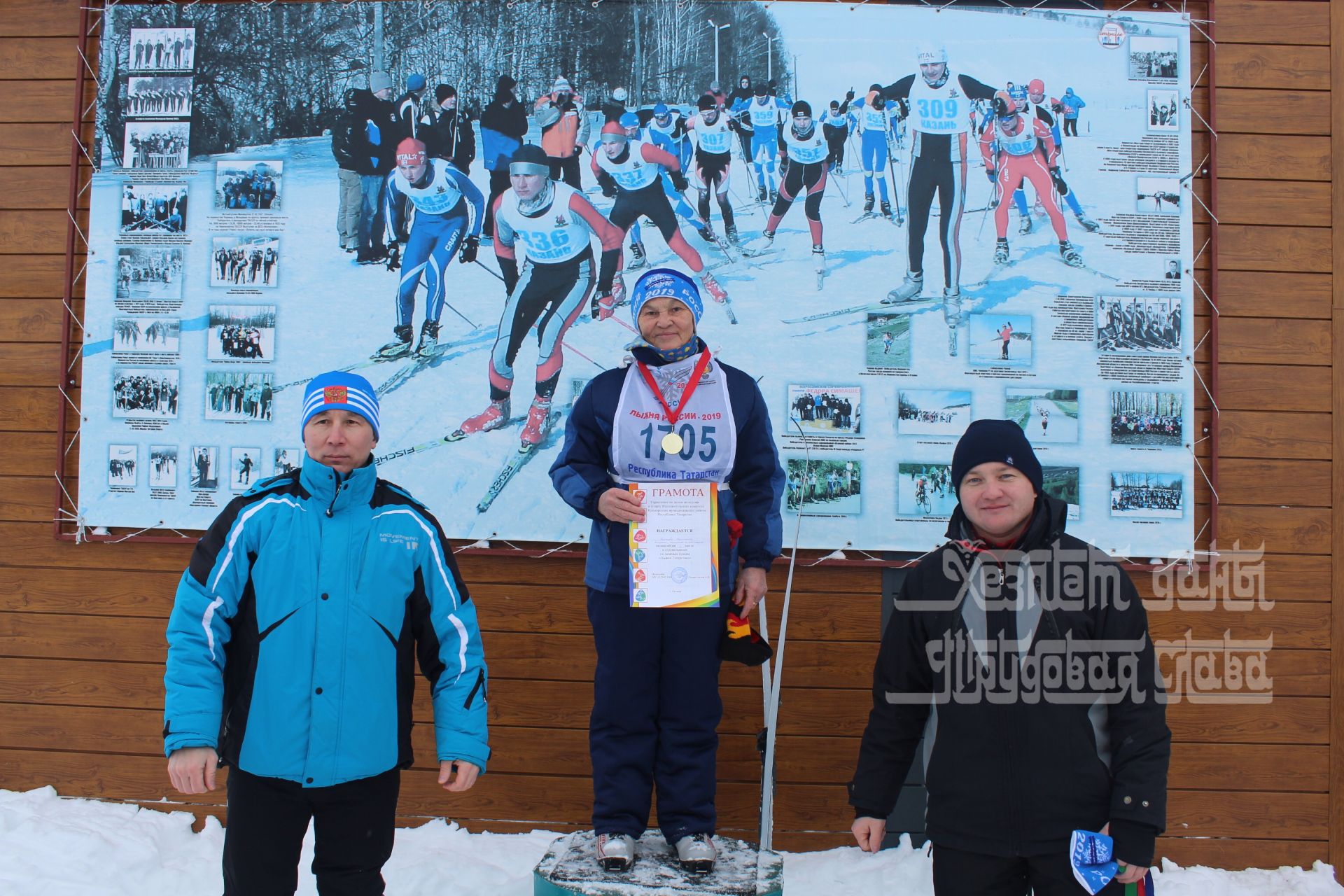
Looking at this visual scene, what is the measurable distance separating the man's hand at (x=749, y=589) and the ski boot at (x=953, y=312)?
1290mm

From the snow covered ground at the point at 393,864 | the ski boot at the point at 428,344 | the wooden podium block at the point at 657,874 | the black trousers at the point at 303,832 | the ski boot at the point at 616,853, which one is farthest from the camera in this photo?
the ski boot at the point at 428,344

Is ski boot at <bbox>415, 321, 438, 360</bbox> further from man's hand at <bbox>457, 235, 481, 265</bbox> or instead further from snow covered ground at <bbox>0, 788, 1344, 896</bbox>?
snow covered ground at <bbox>0, 788, 1344, 896</bbox>

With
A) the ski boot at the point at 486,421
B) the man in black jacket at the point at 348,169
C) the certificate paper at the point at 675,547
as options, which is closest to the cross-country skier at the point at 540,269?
the ski boot at the point at 486,421

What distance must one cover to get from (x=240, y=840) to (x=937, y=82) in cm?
328

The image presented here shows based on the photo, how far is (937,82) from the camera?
3.40 m

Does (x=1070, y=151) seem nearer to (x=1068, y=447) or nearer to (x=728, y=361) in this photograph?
(x=1068, y=447)

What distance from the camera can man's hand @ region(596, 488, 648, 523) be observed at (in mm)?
2484

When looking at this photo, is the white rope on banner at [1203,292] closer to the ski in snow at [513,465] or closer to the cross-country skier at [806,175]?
the cross-country skier at [806,175]

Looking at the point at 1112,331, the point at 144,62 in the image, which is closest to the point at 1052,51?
the point at 1112,331

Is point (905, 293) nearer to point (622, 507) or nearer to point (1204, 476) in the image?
point (1204, 476)

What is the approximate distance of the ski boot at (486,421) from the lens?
3385 millimetres

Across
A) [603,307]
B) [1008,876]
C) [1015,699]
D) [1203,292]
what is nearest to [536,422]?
[603,307]

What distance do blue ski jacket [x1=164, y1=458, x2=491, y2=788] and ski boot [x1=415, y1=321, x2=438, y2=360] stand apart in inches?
51.5

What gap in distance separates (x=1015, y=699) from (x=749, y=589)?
875mm
